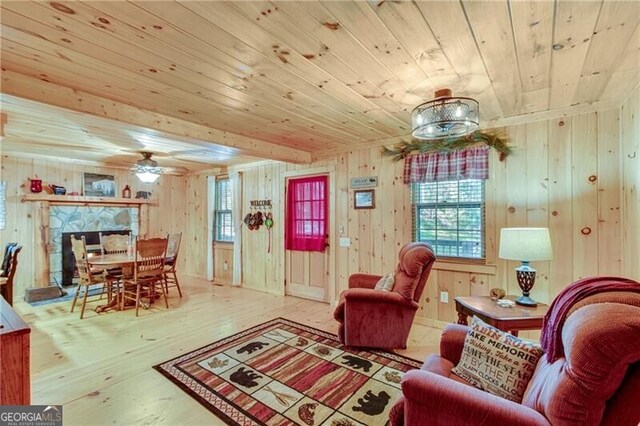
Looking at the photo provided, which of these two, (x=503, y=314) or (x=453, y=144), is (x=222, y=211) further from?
(x=503, y=314)

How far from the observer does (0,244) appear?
173 inches

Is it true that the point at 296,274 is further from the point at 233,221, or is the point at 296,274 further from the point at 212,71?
the point at 212,71

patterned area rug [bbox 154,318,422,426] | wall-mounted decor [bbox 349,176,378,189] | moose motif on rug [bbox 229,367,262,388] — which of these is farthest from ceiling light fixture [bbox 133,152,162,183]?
moose motif on rug [bbox 229,367,262,388]

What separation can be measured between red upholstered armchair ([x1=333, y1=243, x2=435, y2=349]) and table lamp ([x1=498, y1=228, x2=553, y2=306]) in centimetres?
61

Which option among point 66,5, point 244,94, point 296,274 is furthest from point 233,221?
point 66,5

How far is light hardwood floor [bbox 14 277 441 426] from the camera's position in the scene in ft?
6.61

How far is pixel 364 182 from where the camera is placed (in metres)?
3.97

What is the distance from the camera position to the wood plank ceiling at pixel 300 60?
1.42 meters

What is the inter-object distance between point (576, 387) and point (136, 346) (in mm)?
3388

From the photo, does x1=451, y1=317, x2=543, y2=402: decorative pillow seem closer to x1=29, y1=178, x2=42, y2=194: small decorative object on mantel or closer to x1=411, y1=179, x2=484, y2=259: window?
x1=411, y1=179, x2=484, y2=259: window

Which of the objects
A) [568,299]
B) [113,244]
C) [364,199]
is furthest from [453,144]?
[113,244]

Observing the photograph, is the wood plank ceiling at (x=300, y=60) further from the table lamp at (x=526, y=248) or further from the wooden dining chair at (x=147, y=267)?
the wooden dining chair at (x=147, y=267)

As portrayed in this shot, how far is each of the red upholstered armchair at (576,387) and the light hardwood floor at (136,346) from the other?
4.69 feet

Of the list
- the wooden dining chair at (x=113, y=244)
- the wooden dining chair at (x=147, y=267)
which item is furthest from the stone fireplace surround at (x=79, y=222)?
the wooden dining chair at (x=147, y=267)
